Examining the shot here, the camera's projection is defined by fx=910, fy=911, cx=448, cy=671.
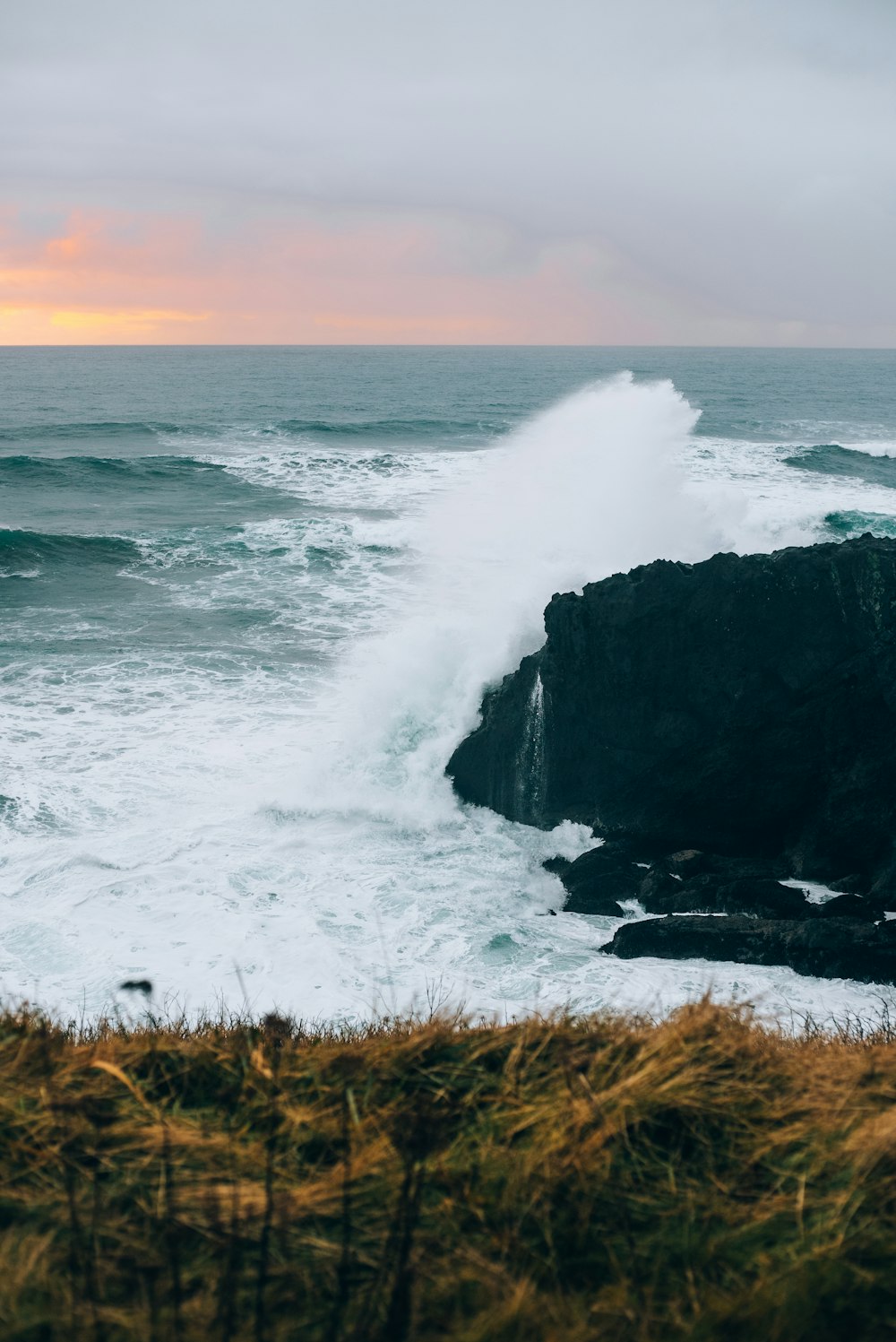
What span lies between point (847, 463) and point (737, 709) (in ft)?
122

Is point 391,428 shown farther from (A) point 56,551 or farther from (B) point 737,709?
(B) point 737,709

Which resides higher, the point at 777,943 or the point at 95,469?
the point at 95,469

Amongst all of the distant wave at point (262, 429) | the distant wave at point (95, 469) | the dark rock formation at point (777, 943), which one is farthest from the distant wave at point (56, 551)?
the distant wave at point (262, 429)

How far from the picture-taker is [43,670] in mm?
18922

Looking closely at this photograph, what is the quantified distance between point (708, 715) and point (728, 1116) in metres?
8.44

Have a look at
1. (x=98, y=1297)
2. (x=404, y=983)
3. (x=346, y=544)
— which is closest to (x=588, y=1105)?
(x=98, y=1297)

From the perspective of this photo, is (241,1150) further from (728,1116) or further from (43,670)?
(43,670)

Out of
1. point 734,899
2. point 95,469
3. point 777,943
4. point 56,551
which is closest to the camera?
point 777,943

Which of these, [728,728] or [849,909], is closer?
[849,909]

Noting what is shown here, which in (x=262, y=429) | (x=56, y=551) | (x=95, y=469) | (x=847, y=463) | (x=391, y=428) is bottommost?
(x=56, y=551)

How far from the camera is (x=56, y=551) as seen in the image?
28797 millimetres

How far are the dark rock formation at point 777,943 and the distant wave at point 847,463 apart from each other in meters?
34.4

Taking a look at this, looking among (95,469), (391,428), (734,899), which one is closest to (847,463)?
(391,428)

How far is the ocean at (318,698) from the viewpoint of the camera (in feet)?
32.9
